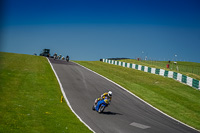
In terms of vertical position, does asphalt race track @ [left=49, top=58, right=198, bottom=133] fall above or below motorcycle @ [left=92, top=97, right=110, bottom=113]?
below

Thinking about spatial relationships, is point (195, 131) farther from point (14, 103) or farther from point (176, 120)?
point (14, 103)

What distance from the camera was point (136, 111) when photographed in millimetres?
17016

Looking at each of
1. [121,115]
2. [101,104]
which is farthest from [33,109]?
[121,115]

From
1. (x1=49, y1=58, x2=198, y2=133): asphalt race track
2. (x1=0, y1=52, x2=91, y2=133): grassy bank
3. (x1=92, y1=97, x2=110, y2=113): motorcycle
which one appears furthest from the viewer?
(x1=92, y1=97, x2=110, y2=113): motorcycle

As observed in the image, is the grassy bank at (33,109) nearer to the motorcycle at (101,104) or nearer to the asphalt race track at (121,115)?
the asphalt race track at (121,115)

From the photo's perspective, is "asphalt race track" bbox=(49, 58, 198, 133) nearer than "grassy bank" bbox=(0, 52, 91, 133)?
No

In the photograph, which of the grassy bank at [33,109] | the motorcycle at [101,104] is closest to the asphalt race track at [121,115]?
the motorcycle at [101,104]

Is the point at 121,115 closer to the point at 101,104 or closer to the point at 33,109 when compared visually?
the point at 101,104

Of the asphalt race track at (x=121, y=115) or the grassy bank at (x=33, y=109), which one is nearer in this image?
the grassy bank at (x=33, y=109)

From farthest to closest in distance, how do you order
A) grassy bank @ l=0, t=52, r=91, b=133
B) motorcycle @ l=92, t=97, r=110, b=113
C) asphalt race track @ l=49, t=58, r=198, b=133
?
1. motorcycle @ l=92, t=97, r=110, b=113
2. asphalt race track @ l=49, t=58, r=198, b=133
3. grassy bank @ l=0, t=52, r=91, b=133

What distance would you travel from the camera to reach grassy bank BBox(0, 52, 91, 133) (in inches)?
426

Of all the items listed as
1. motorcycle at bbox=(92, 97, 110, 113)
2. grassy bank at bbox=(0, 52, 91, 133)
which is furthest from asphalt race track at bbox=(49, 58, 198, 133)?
grassy bank at bbox=(0, 52, 91, 133)

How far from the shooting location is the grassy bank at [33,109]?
35.5 feet

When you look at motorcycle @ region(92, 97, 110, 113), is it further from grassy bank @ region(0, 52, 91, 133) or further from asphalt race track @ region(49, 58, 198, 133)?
grassy bank @ region(0, 52, 91, 133)
